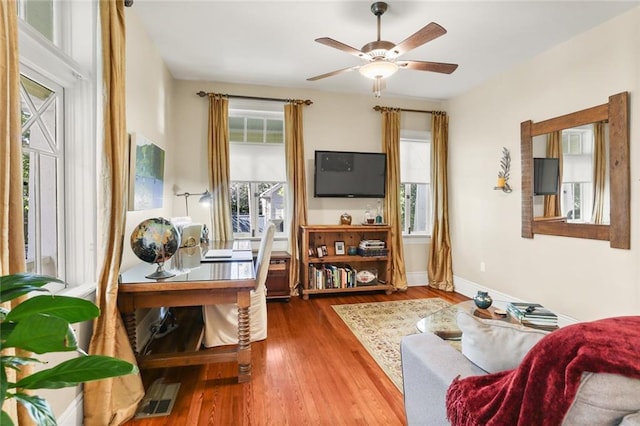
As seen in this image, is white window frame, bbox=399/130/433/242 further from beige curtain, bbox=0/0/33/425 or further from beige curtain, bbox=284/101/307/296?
beige curtain, bbox=0/0/33/425

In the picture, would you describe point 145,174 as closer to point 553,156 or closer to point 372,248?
point 372,248

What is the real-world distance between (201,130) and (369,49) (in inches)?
97.1

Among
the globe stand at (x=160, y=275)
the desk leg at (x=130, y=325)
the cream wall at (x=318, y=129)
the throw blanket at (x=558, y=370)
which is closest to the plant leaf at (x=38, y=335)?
the throw blanket at (x=558, y=370)

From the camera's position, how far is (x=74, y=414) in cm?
165

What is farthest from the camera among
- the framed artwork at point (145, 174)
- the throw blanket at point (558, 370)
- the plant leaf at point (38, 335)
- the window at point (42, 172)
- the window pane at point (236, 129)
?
the window pane at point (236, 129)

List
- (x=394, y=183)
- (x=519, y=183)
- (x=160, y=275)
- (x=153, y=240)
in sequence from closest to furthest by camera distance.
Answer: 1. (x=153, y=240)
2. (x=160, y=275)
3. (x=519, y=183)
4. (x=394, y=183)

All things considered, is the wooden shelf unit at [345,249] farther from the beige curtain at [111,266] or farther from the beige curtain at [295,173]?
the beige curtain at [111,266]

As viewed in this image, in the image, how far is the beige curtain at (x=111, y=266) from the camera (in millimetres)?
1706

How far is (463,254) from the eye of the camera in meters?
4.39

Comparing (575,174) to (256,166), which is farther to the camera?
(256,166)

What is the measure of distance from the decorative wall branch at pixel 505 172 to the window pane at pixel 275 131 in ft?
8.97

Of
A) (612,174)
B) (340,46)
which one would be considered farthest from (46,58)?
(612,174)

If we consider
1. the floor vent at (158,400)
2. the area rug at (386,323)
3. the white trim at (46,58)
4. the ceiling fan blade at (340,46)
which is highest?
the ceiling fan blade at (340,46)

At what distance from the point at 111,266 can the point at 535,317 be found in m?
2.64
